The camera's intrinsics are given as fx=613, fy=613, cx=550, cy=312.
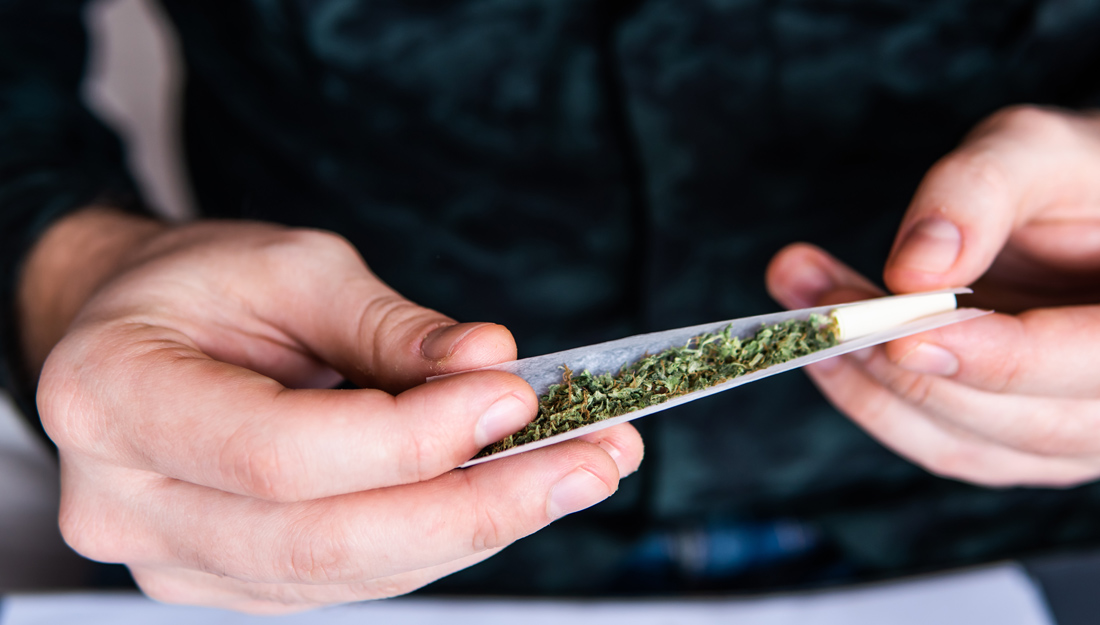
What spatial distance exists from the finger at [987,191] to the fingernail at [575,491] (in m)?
0.55

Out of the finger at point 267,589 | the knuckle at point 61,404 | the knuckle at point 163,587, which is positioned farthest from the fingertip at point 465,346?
the knuckle at point 163,587

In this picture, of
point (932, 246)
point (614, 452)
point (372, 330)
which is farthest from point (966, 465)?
point (372, 330)

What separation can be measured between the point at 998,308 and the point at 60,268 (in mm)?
1543

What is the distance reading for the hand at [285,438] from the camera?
560mm

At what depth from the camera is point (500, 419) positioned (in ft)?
1.93

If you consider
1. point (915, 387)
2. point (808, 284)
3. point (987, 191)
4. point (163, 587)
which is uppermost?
point (987, 191)

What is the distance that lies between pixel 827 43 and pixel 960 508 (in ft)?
3.14

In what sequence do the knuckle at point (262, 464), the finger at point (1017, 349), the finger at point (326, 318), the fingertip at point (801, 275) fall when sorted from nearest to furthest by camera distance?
1. the knuckle at point (262, 464)
2. the finger at point (326, 318)
3. the finger at point (1017, 349)
4. the fingertip at point (801, 275)

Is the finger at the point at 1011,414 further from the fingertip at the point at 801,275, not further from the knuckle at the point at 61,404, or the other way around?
the knuckle at the point at 61,404

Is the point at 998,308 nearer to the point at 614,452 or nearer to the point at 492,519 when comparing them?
the point at 614,452

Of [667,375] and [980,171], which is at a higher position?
[980,171]

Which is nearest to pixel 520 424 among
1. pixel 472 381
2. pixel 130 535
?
pixel 472 381

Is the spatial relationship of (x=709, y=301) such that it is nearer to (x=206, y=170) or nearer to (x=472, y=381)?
(x=472, y=381)

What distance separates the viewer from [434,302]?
4.14 feet
